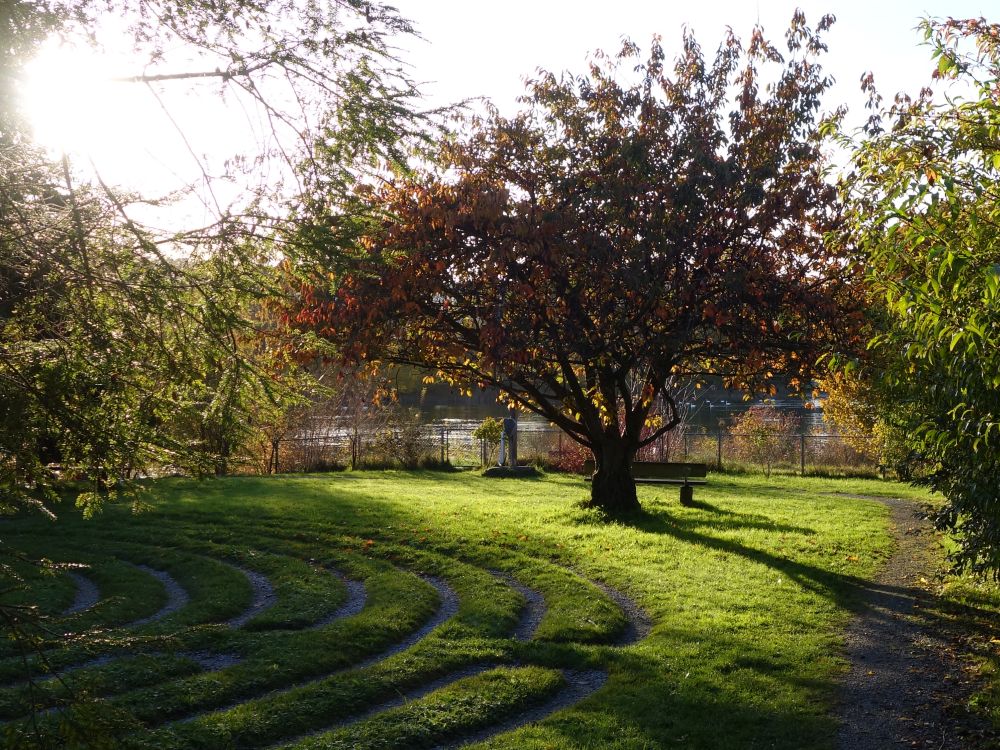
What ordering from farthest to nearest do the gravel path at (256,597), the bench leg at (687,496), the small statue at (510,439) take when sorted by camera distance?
the small statue at (510,439) < the bench leg at (687,496) < the gravel path at (256,597)

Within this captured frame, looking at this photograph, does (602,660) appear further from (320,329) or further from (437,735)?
(320,329)

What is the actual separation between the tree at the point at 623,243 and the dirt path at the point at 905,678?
159 inches

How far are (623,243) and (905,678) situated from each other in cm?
690

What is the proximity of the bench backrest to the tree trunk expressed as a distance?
8.12ft

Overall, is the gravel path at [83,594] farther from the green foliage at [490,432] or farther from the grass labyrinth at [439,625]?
the green foliage at [490,432]

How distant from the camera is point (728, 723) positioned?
5.99m

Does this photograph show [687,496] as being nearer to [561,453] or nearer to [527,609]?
[527,609]

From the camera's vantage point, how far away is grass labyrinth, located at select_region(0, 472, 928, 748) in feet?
18.9

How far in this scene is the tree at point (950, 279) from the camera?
4.45 metres

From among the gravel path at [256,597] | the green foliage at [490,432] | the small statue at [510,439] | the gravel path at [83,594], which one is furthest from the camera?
the green foliage at [490,432]

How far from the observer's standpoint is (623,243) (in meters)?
12.1

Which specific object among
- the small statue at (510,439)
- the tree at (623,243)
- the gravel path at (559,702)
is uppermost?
the tree at (623,243)

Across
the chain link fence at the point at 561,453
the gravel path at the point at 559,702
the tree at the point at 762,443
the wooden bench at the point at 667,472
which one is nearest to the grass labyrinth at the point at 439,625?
the gravel path at the point at 559,702

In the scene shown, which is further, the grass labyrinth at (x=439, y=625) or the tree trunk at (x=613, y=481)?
the tree trunk at (x=613, y=481)
